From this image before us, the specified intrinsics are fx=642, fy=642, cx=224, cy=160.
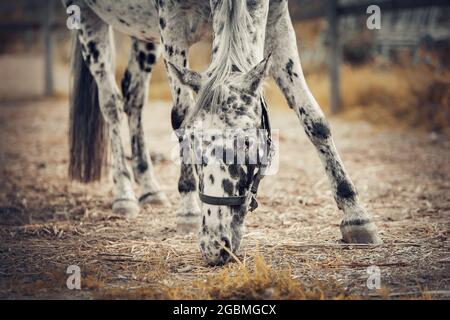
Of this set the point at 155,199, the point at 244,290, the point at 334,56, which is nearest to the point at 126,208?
the point at 155,199

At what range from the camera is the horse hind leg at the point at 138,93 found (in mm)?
5270

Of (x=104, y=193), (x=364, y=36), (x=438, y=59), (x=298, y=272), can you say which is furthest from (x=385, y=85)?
(x=298, y=272)

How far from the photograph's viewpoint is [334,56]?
31.8ft

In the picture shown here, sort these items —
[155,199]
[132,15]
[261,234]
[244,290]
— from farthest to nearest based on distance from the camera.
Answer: [155,199], [132,15], [261,234], [244,290]

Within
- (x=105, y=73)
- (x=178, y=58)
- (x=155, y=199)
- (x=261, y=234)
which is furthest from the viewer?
(x=105, y=73)

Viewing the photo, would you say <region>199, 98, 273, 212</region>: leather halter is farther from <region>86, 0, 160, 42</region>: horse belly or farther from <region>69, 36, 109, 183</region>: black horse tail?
<region>69, 36, 109, 183</region>: black horse tail

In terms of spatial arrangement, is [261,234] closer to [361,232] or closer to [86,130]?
[361,232]

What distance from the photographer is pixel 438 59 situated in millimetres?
7812

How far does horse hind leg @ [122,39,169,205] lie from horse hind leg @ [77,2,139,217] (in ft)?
0.43

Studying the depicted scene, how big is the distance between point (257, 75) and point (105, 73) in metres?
2.54

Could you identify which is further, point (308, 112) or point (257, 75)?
point (308, 112)

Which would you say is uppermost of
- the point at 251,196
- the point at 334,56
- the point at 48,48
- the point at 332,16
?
the point at 332,16

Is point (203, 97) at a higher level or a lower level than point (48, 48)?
lower
